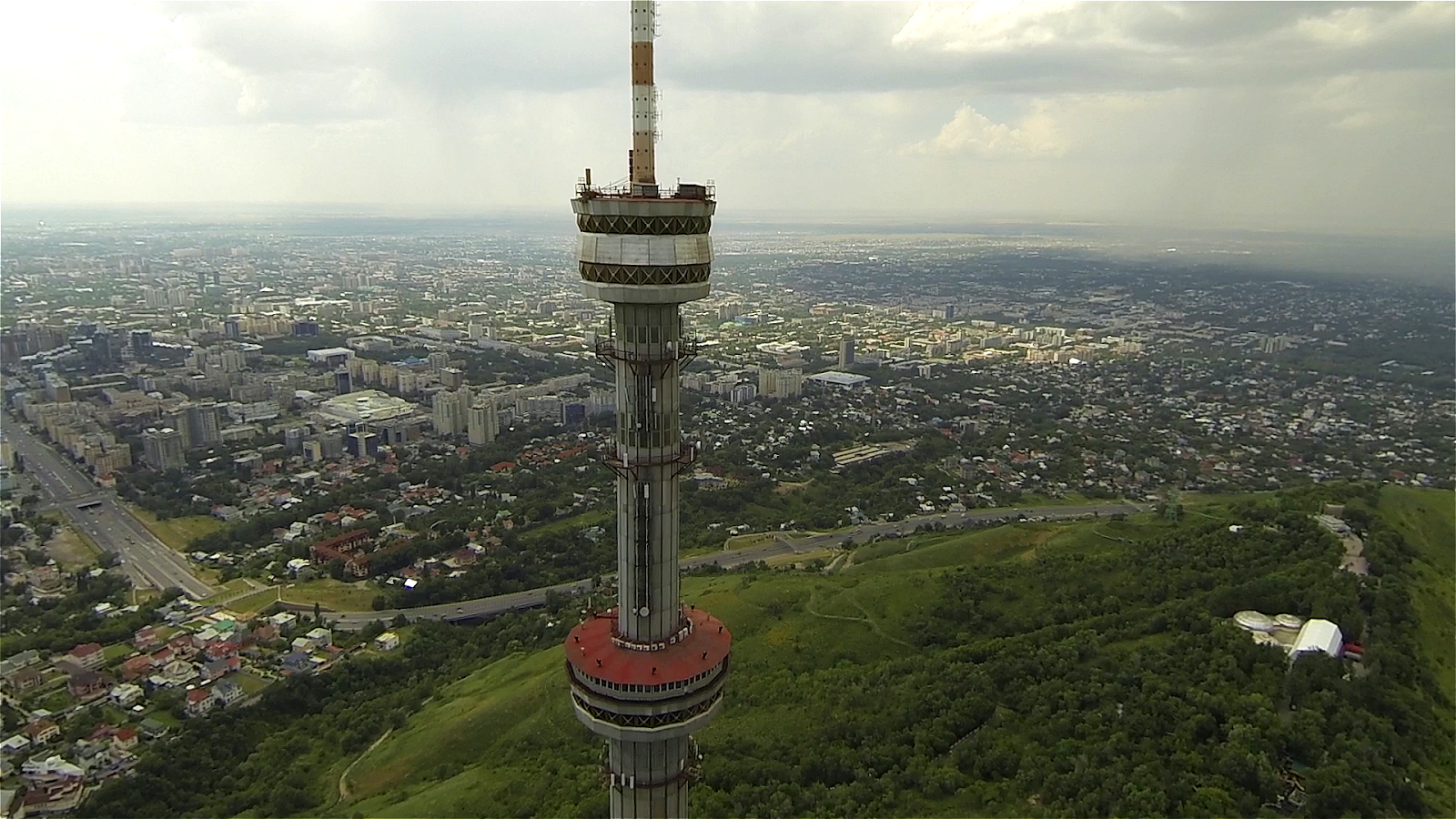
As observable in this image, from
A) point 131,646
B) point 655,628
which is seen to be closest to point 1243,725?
point 655,628

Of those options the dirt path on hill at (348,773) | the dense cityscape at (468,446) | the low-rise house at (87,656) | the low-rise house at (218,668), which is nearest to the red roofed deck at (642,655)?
the dense cityscape at (468,446)

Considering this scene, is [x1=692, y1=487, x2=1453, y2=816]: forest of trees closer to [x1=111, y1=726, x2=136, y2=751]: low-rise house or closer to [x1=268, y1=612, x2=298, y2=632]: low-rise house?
[x1=111, y1=726, x2=136, y2=751]: low-rise house

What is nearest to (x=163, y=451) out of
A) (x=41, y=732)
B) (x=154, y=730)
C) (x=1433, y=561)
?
(x=41, y=732)

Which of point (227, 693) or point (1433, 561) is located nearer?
point (227, 693)

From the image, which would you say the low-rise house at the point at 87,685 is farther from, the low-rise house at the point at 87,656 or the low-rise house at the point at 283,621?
the low-rise house at the point at 283,621

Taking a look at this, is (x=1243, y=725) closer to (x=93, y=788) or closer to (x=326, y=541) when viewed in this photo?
(x=93, y=788)

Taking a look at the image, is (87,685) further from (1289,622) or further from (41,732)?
(1289,622)
